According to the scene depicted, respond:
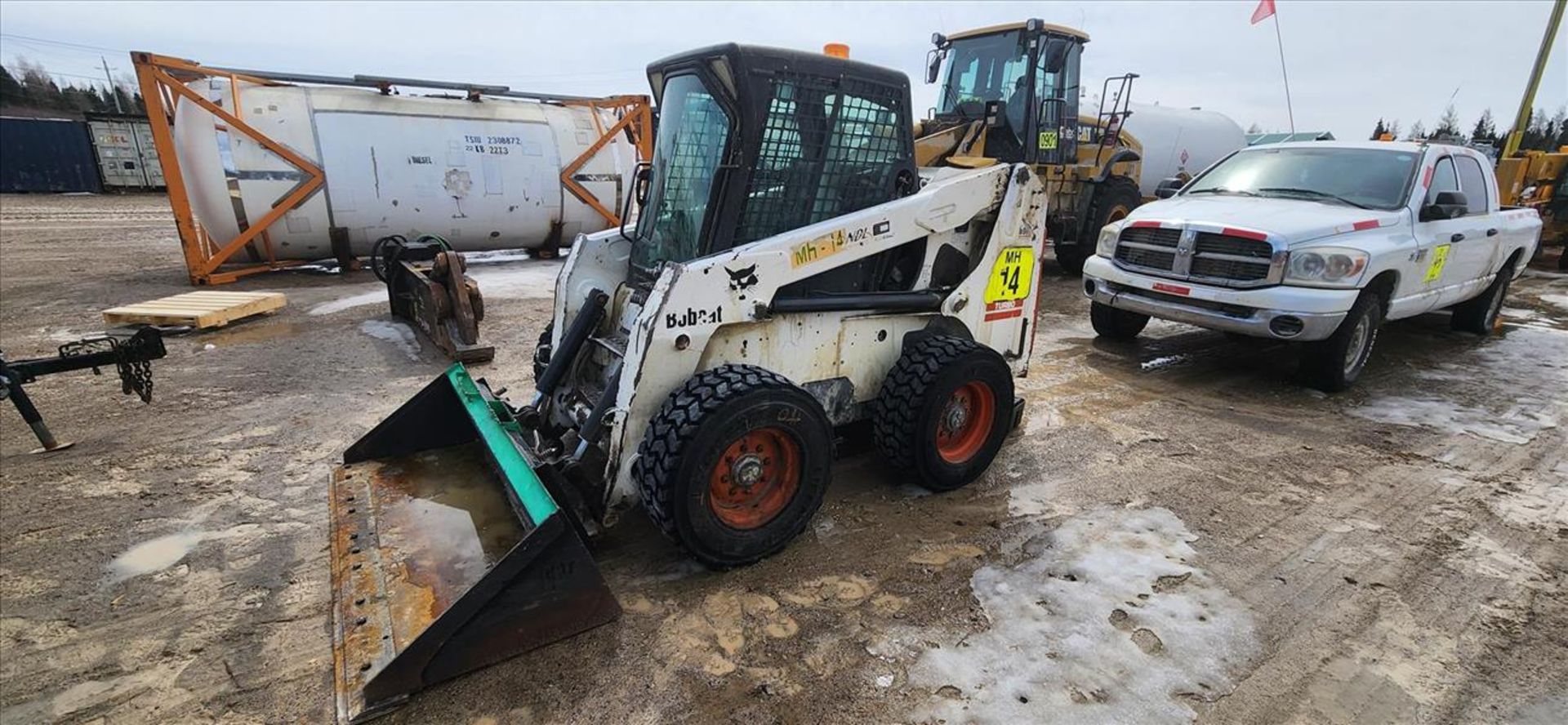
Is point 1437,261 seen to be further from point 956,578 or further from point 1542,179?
point 1542,179

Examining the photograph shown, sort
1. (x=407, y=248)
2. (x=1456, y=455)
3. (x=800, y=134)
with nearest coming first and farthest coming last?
(x=800, y=134) < (x=1456, y=455) < (x=407, y=248)

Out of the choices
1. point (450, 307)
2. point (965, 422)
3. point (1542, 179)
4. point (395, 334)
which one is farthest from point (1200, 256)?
point (1542, 179)

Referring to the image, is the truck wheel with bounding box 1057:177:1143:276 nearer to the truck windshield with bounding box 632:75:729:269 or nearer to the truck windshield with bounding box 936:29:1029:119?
the truck windshield with bounding box 936:29:1029:119

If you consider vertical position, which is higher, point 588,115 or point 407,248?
point 588,115

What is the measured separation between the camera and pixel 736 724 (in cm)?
220

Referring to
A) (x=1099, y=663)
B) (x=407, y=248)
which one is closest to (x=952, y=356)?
(x=1099, y=663)

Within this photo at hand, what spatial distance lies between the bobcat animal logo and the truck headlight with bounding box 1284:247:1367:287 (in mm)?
4288

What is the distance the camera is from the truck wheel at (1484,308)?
23.6ft

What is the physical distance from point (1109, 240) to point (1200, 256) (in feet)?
2.96

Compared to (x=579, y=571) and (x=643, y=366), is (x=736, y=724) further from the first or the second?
(x=643, y=366)

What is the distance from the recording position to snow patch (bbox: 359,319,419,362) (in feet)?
20.6

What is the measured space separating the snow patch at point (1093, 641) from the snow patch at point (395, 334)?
5156 millimetres

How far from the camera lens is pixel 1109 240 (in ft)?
20.6

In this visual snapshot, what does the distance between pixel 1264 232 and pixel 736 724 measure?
506 centimetres
